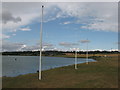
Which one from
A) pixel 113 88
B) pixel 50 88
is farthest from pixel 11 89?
pixel 113 88

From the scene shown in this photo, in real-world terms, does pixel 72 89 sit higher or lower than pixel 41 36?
lower

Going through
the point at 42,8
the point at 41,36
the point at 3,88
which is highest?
the point at 42,8

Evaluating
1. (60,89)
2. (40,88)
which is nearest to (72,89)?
(60,89)

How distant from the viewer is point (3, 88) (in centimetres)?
1906

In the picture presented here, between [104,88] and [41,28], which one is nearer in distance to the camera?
[104,88]

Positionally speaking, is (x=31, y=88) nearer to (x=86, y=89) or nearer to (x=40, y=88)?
(x=40, y=88)

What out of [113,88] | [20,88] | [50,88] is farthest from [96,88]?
[20,88]

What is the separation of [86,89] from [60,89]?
9.78 ft

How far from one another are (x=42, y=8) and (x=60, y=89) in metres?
12.7

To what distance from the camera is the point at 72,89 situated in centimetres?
1809

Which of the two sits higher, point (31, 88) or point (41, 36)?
point (41, 36)

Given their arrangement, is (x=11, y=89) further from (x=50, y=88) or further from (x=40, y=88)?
(x=50, y=88)

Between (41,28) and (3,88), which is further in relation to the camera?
(41,28)

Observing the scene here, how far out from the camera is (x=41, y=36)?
24156 mm
